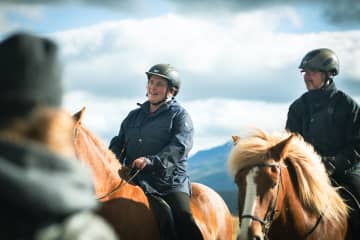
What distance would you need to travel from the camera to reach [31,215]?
1.92 meters

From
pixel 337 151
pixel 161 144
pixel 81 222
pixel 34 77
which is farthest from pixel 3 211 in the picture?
pixel 337 151

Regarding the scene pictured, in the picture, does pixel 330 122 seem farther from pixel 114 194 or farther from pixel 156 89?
pixel 114 194

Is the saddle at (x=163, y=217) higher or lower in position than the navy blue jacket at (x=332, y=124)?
lower

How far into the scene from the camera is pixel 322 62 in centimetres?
883

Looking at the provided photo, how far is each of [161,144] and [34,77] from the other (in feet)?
20.3

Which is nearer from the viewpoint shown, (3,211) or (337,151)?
(3,211)

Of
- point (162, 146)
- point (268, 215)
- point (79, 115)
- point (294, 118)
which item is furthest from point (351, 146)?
point (79, 115)

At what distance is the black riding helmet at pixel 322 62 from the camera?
346 inches

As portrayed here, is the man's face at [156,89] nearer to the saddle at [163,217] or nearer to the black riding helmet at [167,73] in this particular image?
the black riding helmet at [167,73]

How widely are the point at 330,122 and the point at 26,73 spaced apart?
265 inches

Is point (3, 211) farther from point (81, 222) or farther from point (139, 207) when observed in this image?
point (139, 207)

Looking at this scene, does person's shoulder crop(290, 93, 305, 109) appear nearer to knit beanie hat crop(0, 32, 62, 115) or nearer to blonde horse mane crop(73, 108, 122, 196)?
blonde horse mane crop(73, 108, 122, 196)

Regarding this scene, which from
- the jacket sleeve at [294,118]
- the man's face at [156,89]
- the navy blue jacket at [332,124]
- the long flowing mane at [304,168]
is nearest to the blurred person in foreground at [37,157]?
the long flowing mane at [304,168]

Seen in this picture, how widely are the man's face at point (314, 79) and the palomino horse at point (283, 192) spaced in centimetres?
140
